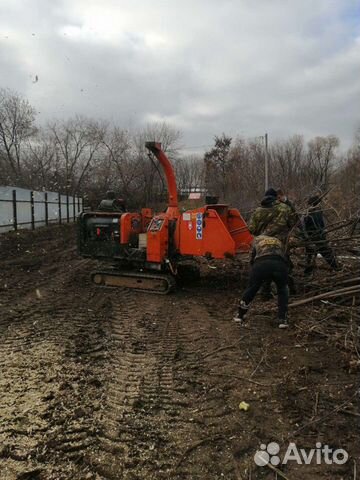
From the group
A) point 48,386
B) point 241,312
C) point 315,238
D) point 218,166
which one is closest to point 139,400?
point 48,386

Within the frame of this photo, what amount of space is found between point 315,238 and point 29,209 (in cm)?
1668

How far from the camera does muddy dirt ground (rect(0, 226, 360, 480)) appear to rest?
2.86m

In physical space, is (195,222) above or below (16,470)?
above

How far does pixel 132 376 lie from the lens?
13.8 feet

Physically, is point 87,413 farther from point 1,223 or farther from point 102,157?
point 102,157

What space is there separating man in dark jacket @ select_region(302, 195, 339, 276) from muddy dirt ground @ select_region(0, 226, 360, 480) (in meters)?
1.07

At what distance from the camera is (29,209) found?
20.6 metres

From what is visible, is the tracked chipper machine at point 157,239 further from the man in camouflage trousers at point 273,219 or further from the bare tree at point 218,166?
the bare tree at point 218,166

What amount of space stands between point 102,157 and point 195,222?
121ft

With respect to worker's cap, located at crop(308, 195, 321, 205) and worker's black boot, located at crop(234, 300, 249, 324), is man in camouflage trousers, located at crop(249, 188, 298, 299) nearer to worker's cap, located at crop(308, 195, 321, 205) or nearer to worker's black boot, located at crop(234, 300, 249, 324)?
worker's cap, located at crop(308, 195, 321, 205)

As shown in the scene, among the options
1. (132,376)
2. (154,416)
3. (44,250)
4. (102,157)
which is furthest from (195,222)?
(102,157)

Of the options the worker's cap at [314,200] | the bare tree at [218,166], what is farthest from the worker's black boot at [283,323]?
the bare tree at [218,166]

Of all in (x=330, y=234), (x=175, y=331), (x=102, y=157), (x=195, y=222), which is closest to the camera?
(x=175, y=331)

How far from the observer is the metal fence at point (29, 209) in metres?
17.8
